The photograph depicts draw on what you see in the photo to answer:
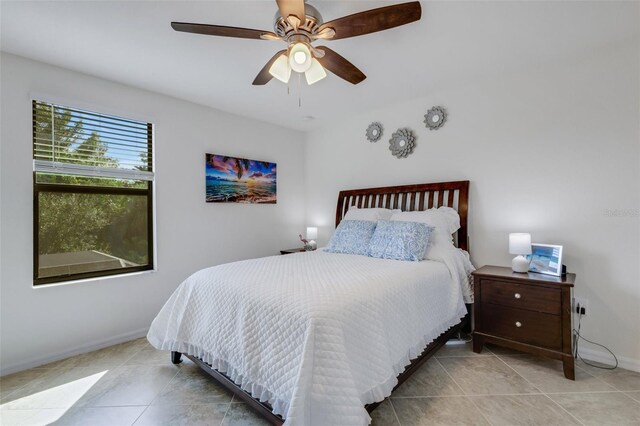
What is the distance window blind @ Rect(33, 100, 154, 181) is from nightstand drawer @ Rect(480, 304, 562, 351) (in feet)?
11.4

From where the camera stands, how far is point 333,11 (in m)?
1.79

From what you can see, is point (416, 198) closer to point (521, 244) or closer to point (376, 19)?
point (521, 244)

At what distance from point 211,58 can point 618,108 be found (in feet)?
10.6

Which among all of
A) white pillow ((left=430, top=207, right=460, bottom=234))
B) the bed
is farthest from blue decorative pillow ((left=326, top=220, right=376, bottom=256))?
white pillow ((left=430, top=207, right=460, bottom=234))

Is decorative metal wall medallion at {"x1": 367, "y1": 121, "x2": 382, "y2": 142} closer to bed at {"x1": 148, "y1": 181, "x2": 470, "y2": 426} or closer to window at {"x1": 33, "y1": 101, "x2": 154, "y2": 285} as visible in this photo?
bed at {"x1": 148, "y1": 181, "x2": 470, "y2": 426}

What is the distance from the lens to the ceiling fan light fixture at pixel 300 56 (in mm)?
1617

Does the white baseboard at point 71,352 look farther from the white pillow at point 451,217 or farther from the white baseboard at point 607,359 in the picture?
the white baseboard at point 607,359

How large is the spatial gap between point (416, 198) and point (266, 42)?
2.19 metres

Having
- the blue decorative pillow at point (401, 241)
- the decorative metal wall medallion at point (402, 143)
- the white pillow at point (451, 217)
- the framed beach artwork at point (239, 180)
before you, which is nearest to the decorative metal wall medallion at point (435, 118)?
the decorative metal wall medallion at point (402, 143)

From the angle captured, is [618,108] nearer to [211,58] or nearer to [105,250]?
[211,58]

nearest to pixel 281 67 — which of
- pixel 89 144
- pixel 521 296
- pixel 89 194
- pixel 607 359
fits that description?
pixel 89 144

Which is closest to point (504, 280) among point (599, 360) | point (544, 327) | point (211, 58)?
point (544, 327)

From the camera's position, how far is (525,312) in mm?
2191

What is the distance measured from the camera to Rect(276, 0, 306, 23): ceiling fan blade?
1.40 metres
